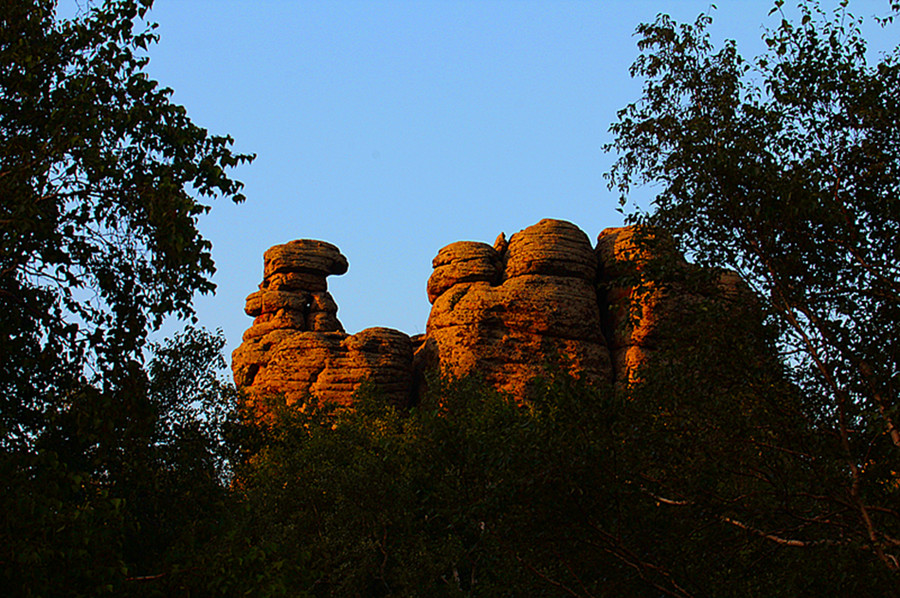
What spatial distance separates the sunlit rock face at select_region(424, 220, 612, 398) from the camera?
43.5 metres

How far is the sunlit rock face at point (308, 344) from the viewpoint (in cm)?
4462

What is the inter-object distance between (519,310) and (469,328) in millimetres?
2684

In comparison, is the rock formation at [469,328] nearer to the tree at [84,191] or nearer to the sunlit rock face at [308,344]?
the sunlit rock face at [308,344]

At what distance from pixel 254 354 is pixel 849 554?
39.3 meters

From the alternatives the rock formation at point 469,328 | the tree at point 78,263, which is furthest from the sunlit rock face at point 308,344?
the tree at point 78,263

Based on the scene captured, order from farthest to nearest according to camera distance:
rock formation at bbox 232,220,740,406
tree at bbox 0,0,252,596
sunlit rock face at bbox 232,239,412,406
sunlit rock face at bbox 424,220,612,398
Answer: sunlit rock face at bbox 232,239,412,406, rock formation at bbox 232,220,740,406, sunlit rock face at bbox 424,220,612,398, tree at bbox 0,0,252,596

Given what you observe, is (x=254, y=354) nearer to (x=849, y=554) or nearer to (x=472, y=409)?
(x=472, y=409)

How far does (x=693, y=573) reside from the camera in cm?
1168

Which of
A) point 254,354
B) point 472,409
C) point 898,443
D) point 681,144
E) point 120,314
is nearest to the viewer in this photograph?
point 898,443

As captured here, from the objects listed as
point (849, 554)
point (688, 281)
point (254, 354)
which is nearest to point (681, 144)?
point (688, 281)

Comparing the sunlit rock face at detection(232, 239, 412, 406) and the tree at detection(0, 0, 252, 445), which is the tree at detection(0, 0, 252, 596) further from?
the sunlit rock face at detection(232, 239, 412, 406)

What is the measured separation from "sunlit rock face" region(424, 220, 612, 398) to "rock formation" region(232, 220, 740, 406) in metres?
0.05

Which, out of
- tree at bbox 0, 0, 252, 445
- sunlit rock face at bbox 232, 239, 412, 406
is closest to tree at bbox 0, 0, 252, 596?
tree at bbox 0, 0, 252, 445

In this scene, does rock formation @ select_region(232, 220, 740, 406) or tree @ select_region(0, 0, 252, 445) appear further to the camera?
rock formation @ select_region(232, 220, 740, 406)
